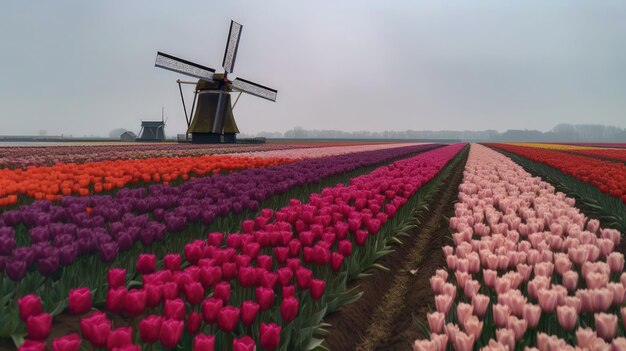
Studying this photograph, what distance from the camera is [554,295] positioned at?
10.5ft

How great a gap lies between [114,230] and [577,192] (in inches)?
460

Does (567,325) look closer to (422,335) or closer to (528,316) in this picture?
(528,316)

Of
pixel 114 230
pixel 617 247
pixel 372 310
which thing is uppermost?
pixel 114 230

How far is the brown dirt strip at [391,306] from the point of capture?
12.8 ft

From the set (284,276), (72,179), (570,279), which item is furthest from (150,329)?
(72,179)

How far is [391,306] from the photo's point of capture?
499cm

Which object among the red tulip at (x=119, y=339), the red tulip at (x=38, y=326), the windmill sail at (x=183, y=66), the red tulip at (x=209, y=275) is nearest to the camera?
the red tulip at (x=119, y=339)

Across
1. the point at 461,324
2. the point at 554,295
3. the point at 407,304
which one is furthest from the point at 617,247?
the point at 461,324

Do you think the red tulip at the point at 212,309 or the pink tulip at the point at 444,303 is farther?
the pink tulip at the point at 444,303

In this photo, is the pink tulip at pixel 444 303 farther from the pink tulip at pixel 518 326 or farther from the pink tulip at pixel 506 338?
the pink tulip at pixel 506 338

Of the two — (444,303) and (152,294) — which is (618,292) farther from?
(152,294)

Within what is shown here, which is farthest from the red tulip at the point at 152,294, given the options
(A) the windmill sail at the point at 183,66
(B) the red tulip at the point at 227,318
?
(A) the windmill sail at the point at 183,66

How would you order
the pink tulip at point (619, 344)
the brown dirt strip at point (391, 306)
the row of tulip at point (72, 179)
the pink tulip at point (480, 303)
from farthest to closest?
the row of tulip at point (72, 179) < the brown dirt strip at point (391, 306) < the pink tulip at point (480, 303) < the pink tulip at point (619, 344)

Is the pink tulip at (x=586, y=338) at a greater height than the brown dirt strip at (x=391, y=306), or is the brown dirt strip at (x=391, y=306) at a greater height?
the pink tulip at (x=586, y=338)
